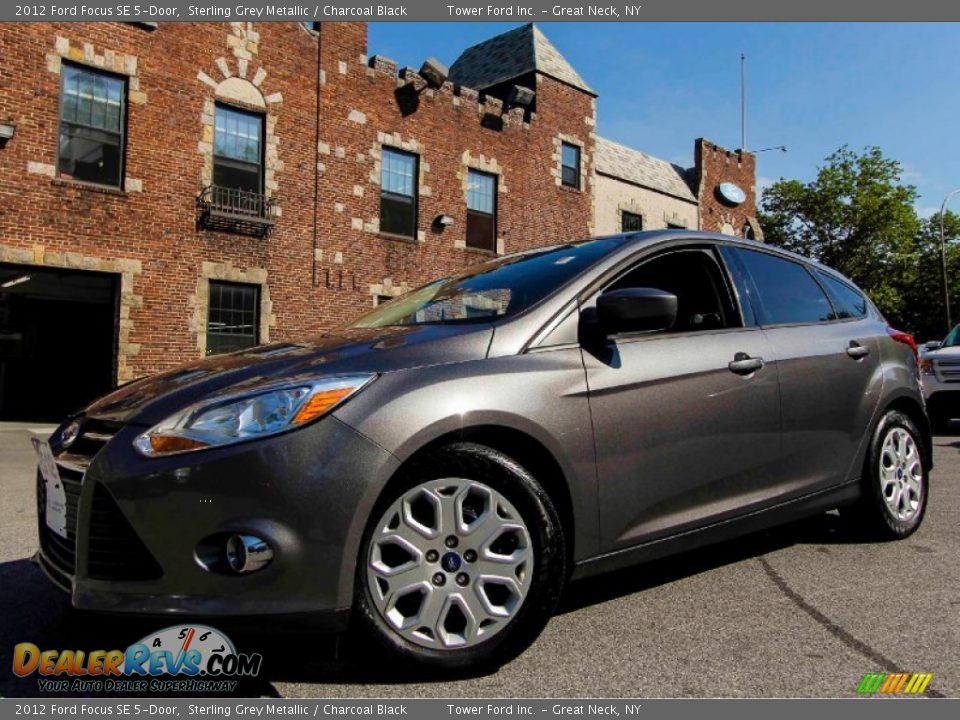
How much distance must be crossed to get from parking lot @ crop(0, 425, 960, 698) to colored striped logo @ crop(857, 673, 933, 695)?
0.11 ft

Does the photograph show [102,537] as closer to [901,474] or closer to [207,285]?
[901,474]

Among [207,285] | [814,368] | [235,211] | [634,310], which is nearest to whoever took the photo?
[634,310]

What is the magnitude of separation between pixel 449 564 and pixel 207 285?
11.8m

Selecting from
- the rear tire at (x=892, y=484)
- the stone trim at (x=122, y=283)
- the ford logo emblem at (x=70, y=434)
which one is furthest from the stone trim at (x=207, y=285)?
the rear tire at (x=892, y=484)

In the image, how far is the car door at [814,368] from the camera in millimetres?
3475

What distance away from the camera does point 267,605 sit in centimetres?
213

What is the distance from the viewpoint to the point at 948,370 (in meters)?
9.93

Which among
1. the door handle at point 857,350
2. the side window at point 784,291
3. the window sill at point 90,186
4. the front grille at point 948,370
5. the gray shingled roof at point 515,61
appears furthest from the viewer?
the gray shingled roof at point 515,61

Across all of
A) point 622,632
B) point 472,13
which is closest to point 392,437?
point 622,632

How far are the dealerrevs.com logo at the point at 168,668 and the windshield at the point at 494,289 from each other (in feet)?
4.77

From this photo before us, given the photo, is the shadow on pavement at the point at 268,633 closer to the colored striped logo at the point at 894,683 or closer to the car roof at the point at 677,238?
the colored striped logo at the point at 894,683

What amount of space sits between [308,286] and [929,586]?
41.4 ft

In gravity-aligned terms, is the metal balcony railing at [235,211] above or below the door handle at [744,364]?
above

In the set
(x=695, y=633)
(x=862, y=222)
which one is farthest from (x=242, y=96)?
(x=862, y=222)
